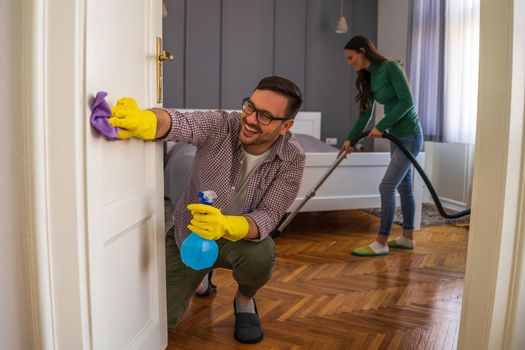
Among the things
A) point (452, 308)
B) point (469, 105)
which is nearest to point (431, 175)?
point (469, 105)

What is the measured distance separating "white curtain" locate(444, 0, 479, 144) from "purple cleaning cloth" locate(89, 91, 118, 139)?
12.2ft

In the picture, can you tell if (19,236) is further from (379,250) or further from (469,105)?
(469,105)

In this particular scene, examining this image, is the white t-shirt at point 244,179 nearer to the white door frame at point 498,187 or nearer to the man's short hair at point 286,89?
the man's short hair at point 286,89

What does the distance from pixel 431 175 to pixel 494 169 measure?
12.3ft

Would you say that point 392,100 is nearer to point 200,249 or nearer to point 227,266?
point 227,266

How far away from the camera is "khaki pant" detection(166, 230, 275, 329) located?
5.43 ft

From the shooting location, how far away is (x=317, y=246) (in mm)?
3105

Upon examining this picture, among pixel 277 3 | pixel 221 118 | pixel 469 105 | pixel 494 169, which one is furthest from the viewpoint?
pixel 277 3

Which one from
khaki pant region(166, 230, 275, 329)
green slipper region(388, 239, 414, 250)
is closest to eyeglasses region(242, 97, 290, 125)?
khaki pant region(166, 230, 275, 329)

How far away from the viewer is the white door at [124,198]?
3.13 feet

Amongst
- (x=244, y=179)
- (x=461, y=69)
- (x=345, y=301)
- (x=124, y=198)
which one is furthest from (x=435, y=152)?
(x=124, y=198)

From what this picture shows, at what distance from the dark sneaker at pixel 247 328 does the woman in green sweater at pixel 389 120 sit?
51.3 inches

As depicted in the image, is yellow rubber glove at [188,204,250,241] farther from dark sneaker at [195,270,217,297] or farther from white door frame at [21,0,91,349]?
dark sneaker at [195,270,217,297]

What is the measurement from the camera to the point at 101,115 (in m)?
0.95
